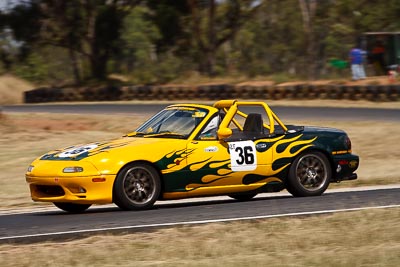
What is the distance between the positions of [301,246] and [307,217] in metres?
1.78

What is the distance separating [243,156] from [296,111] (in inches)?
661

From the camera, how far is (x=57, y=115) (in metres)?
27.2

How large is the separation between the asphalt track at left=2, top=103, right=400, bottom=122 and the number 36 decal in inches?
538

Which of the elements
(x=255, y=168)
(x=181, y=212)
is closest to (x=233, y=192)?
(x=255, y=168)

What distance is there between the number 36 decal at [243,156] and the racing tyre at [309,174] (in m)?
0.63

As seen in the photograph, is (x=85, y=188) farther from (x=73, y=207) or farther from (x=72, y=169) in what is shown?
(x=73, y=207)

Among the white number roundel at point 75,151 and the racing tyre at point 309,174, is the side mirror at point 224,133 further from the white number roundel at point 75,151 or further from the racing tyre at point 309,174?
the white number roundel at point 75,151

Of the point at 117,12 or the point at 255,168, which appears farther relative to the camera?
the point at 117,12

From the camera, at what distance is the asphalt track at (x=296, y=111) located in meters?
25.1

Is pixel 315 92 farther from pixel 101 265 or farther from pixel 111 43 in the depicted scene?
pixel 101 265

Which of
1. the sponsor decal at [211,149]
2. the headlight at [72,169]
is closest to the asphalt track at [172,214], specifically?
the headlight at [72,169]

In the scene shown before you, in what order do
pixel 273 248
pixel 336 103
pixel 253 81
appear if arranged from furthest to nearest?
pixel 253 81 < pixel 336 103 < pixel 273 248

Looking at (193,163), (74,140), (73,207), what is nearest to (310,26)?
(74,140)

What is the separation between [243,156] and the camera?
1096 centimetres
